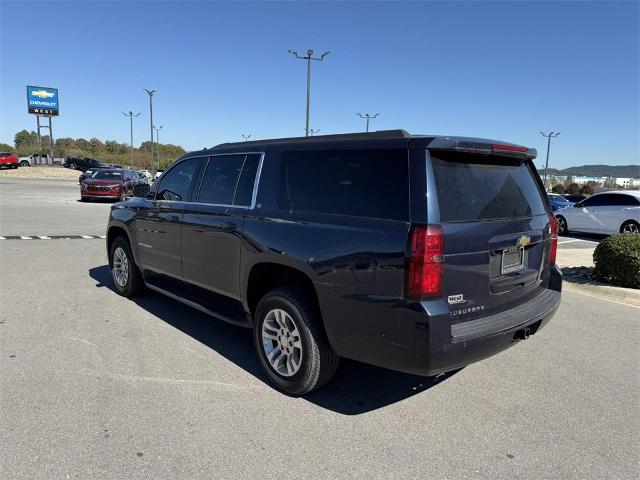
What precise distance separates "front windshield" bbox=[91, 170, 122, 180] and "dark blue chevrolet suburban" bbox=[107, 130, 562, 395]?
21.5 m

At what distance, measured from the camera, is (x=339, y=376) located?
163 inches

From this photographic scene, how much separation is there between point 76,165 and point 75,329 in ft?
221

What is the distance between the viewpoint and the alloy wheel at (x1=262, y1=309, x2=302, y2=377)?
367cm

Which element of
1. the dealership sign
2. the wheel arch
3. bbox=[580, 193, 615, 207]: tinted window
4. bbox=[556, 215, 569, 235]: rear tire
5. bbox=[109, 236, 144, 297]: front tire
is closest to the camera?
the wheel arch

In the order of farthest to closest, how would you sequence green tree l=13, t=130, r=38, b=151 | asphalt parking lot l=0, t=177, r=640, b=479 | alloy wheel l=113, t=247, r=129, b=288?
green tree l=13, t=130, r=38, b=151, alloy wheel l=113, t=247, r=129, b=288, asphalt parking lot l=0, t=177, r=640, b=479

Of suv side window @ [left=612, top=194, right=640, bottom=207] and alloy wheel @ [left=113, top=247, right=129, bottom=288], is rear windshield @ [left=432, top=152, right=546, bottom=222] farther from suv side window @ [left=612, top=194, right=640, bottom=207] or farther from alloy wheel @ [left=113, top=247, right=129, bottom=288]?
suv side window @ [left=612, top=194, right=640, bottom=207]

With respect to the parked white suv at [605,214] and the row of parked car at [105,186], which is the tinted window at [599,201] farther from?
the row of parked car at [105,186]

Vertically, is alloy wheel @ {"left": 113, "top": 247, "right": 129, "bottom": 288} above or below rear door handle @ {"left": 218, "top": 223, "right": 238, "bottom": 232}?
below

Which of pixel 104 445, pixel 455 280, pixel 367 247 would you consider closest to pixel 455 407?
pixel 455 280

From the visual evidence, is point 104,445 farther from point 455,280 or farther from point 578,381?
point 578,381

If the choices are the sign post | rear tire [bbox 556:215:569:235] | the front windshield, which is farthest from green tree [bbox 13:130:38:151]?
rear tire [bbox 556:215:569:235]

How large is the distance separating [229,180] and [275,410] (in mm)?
2096

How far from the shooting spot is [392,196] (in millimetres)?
3084

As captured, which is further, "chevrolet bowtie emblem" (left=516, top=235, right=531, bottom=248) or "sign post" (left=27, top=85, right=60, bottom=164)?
"sign post" (left=27, top=85, right=60, bottom=164)
